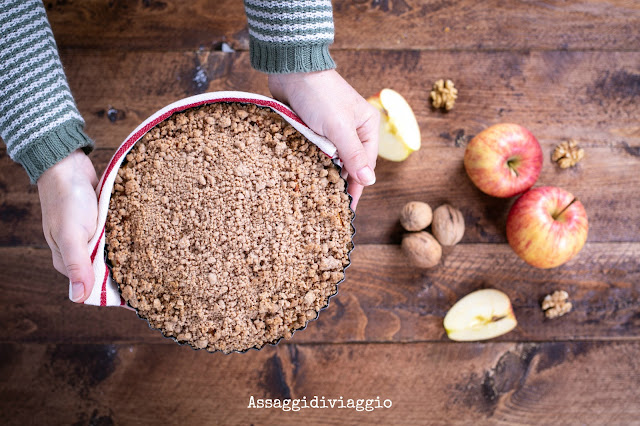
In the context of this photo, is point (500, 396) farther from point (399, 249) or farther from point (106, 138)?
point (106, 138)

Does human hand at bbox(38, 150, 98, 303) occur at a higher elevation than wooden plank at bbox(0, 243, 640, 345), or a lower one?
higher

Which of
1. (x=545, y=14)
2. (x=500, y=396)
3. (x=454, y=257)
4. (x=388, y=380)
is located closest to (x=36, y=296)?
(x=388, y=380)

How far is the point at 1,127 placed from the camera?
0.81 metres

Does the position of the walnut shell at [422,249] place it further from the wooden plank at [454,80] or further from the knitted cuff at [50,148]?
the knitted cuff at [50,148]

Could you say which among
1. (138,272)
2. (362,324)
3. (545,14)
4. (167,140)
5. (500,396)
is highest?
(545,14)

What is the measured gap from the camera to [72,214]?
78 cm

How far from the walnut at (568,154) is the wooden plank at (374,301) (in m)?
0.22

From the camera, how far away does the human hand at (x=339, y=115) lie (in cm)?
85

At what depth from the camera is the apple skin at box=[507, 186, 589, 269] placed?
1062mm

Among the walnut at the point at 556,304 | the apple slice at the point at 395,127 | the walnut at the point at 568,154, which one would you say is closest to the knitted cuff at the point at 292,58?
the apple slice at the point at 395,127

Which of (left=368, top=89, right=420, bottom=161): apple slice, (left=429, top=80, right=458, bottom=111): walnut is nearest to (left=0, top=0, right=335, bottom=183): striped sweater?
(left=368, top=89, right=420, bottom=161): apple slice

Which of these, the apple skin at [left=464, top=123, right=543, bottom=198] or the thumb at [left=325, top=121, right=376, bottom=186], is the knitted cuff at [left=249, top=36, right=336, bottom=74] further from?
the apple skin at [left=464, top=123, right=543, bottom=198]

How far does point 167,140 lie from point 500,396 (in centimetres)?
100

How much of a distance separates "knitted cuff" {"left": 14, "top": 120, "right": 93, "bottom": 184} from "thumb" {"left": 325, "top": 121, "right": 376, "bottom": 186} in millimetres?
456
